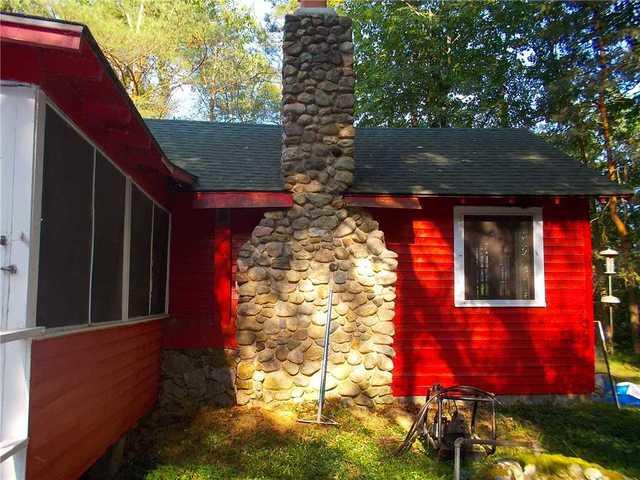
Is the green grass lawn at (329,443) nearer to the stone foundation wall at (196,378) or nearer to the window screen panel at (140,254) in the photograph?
the stone foundation wall at (196,378)

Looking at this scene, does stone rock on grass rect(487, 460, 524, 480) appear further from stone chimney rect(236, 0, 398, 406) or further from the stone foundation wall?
the stone foundation wall

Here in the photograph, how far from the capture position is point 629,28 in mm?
11695

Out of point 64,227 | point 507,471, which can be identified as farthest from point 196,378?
point 507,471

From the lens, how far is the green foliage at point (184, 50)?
18.7 m

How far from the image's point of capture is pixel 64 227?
10.2 feet

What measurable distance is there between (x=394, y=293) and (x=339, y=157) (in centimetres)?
193

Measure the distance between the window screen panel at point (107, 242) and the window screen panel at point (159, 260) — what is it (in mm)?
1378

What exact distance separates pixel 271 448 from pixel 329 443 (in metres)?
0.61

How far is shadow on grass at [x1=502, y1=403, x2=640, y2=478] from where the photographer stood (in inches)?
202

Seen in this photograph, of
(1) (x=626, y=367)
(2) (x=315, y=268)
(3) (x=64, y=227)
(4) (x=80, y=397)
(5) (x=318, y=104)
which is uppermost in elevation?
(5) (x=318, y=104)

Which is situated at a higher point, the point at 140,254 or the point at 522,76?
the point at 522,76

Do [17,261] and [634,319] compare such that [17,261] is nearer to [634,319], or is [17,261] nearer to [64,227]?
[64,227]

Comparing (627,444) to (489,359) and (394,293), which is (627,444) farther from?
(394,293)

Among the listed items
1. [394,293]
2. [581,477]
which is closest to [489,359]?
[394,293]
